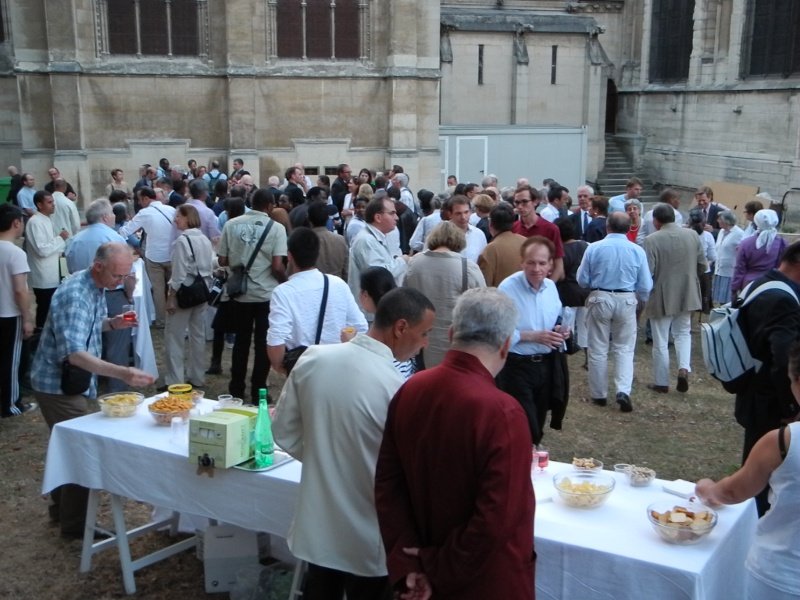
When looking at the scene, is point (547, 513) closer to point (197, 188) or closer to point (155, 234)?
point (155, 234)

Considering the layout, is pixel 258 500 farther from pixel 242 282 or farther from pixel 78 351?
pixel 242 282

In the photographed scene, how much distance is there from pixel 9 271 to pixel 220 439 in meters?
4.19

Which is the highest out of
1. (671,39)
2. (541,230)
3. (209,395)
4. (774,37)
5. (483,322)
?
(671,39)

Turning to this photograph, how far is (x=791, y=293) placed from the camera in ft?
14.6

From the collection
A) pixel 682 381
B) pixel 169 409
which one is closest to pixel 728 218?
pixel 682 381

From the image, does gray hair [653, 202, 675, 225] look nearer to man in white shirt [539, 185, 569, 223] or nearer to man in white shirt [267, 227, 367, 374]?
man in white shirt [539, 185, 569, 223]

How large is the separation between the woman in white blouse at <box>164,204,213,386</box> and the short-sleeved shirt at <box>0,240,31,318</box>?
4.57 ft

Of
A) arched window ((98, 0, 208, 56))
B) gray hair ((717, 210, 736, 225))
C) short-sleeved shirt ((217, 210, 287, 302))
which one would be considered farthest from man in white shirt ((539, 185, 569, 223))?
arched window ((98, 0, 208, 56))

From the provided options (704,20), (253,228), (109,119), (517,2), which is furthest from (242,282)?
(517,2)

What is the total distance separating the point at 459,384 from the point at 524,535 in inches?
22.1

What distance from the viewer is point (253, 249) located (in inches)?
320

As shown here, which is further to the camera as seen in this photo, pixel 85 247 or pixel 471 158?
pixel 471 158

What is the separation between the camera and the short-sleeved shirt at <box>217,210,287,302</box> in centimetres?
814

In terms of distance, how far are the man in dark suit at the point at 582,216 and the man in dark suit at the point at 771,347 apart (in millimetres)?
6032
